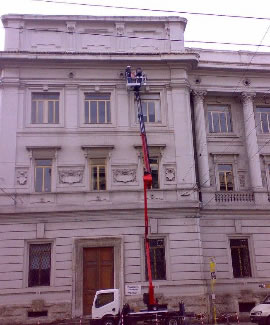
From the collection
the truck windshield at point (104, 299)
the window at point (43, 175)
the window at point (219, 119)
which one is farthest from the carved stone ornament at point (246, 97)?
the truck windshield at point (104, 299)

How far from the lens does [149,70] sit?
27078 millimetres

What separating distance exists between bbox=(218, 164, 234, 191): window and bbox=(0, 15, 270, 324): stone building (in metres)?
0.07

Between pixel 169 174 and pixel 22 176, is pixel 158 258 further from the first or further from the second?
pixel 22 176

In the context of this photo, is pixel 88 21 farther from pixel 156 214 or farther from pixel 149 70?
Result: pixel 156 214

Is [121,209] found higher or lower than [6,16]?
lower

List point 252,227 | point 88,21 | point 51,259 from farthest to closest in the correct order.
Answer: point 88,21, point 252,227, point 51,259

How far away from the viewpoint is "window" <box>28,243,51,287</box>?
2328 cm

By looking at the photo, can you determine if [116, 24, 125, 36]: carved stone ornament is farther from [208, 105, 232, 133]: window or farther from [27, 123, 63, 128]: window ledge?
[208, 105, 232, 133]: window

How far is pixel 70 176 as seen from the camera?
24688 mm

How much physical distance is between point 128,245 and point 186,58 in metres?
12.3

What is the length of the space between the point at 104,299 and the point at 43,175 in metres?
8.55

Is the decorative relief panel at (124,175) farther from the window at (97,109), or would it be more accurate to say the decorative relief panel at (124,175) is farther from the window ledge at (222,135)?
the window ledge at (222,135)

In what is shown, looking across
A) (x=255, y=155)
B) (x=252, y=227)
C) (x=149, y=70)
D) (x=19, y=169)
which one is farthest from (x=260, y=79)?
(x=19, y=169)

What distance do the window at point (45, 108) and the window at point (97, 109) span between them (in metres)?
1.86
